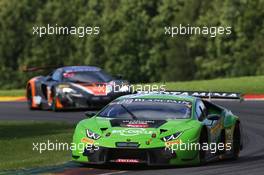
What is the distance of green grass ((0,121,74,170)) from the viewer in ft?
41.2

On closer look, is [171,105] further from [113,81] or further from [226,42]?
[226,42]

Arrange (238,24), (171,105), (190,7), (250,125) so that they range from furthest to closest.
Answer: (190,7), (238,24), (250,125), (171,105)

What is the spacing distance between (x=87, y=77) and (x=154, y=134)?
12.9 meters

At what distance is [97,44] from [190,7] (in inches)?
376

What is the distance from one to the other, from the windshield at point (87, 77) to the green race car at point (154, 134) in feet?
36.5

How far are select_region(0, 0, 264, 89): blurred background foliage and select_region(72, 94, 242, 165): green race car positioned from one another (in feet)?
188

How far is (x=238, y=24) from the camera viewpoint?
7212cm

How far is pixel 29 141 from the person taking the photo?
15953mm

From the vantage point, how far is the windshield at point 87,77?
24172 millimetres

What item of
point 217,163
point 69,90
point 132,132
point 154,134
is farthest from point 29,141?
point 69,90

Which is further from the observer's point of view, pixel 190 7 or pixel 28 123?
pixel 190 7

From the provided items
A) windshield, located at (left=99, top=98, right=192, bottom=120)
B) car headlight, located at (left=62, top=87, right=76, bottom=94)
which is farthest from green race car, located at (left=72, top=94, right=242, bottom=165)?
car headlight, located at (left=62, top=87, right=76, bottom=94)

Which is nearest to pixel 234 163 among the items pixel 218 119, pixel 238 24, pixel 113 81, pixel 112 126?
pixel 218 119

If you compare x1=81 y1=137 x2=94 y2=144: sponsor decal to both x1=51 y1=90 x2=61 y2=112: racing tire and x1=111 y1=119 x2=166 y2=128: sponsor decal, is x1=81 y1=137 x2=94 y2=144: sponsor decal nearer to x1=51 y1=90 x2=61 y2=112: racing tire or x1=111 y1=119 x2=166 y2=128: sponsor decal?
x1=111 y1=119 x2=166 y2=128: sponsor decal
